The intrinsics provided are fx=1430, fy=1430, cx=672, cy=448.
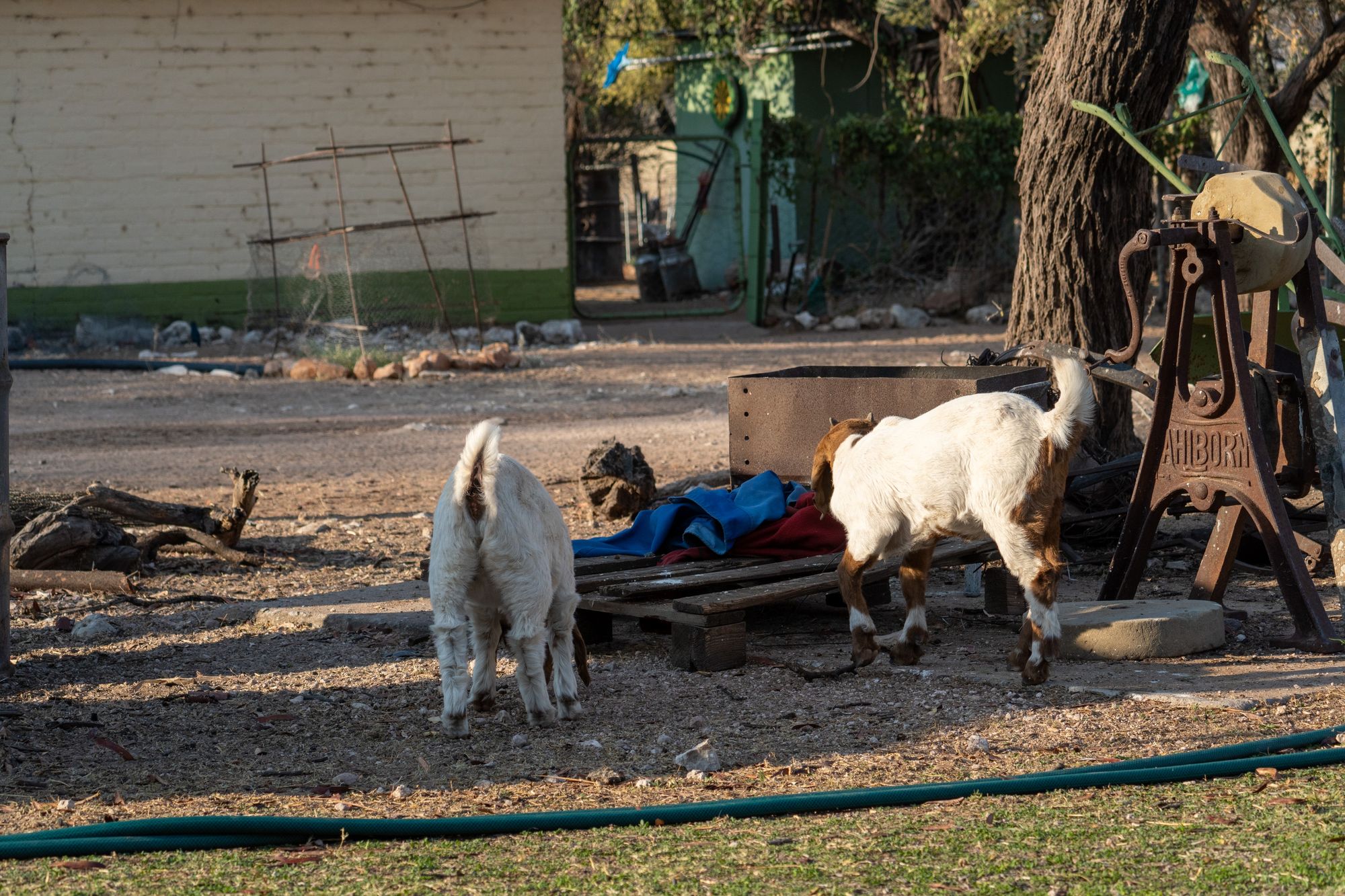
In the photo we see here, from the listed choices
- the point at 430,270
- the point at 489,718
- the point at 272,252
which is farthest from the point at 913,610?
the point at 272,252

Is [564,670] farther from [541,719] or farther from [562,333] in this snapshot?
[562,333]

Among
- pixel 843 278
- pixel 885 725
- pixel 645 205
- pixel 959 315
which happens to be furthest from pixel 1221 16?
pixel 645 205

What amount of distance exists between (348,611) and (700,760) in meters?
2.74

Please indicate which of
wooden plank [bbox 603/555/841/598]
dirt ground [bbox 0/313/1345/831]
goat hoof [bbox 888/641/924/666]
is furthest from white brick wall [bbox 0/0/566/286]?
goat hoof [bbox 888/641/924/666]

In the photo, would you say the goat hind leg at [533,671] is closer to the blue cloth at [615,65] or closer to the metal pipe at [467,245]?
the metal pipe at [467,245]

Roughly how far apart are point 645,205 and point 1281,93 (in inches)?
942

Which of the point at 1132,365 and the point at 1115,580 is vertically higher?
the point at 1132,365

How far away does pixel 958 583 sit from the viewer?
746cm

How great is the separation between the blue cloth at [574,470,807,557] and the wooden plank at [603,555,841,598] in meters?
0.33

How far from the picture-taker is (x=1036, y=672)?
5215 mm

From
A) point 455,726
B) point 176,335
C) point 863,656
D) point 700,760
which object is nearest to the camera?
point 700,760

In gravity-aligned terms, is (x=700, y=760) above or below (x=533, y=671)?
below

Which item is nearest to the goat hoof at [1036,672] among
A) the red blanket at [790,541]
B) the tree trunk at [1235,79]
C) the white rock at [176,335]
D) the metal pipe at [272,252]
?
the red blanket at [790,541]

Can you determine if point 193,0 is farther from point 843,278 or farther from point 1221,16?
point 1221,16
